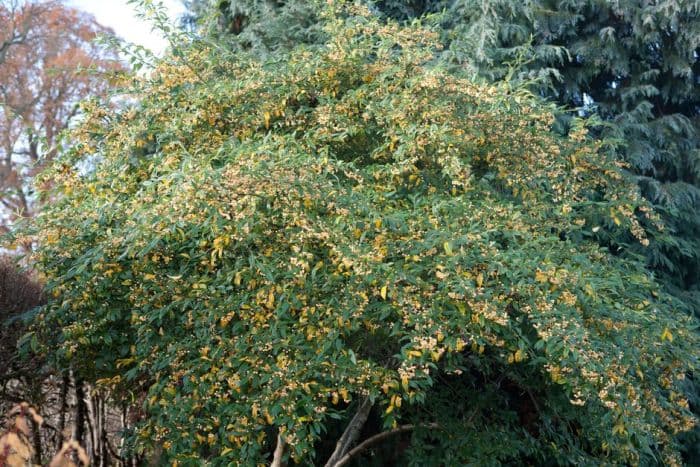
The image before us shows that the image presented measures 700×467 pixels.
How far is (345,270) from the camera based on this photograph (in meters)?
3.34

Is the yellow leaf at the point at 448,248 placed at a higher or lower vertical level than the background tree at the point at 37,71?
lower

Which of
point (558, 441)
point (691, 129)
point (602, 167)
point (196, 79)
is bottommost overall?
point (558, 441)

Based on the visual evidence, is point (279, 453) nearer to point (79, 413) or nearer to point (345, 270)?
point (345, 270)

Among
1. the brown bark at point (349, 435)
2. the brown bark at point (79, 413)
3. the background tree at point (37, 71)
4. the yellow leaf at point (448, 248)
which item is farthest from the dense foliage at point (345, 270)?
the background tree at point (37, 71)

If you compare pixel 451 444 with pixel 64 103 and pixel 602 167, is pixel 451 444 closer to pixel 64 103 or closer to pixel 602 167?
pixel 602 167

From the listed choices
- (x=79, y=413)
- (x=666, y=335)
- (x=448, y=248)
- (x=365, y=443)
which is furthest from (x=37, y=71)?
(x=666, y=335)

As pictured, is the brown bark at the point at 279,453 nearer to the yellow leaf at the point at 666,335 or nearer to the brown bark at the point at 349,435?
the brown bark at the point at 349,435

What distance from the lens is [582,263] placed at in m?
3.58

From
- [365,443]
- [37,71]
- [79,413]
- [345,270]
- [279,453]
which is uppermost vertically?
[37,71]

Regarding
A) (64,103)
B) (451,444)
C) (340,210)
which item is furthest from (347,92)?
(64,103)

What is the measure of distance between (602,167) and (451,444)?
1.68 m

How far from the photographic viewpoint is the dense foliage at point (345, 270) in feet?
10.3

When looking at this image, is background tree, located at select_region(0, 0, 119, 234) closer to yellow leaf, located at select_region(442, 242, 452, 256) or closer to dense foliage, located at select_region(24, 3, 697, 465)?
dense foliage, located at select_region(24, 3, 697, 465)

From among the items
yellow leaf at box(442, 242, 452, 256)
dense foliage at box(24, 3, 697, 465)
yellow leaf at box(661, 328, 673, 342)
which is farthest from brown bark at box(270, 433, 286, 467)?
yellow leaf at box(661, 328, 673, 342)
